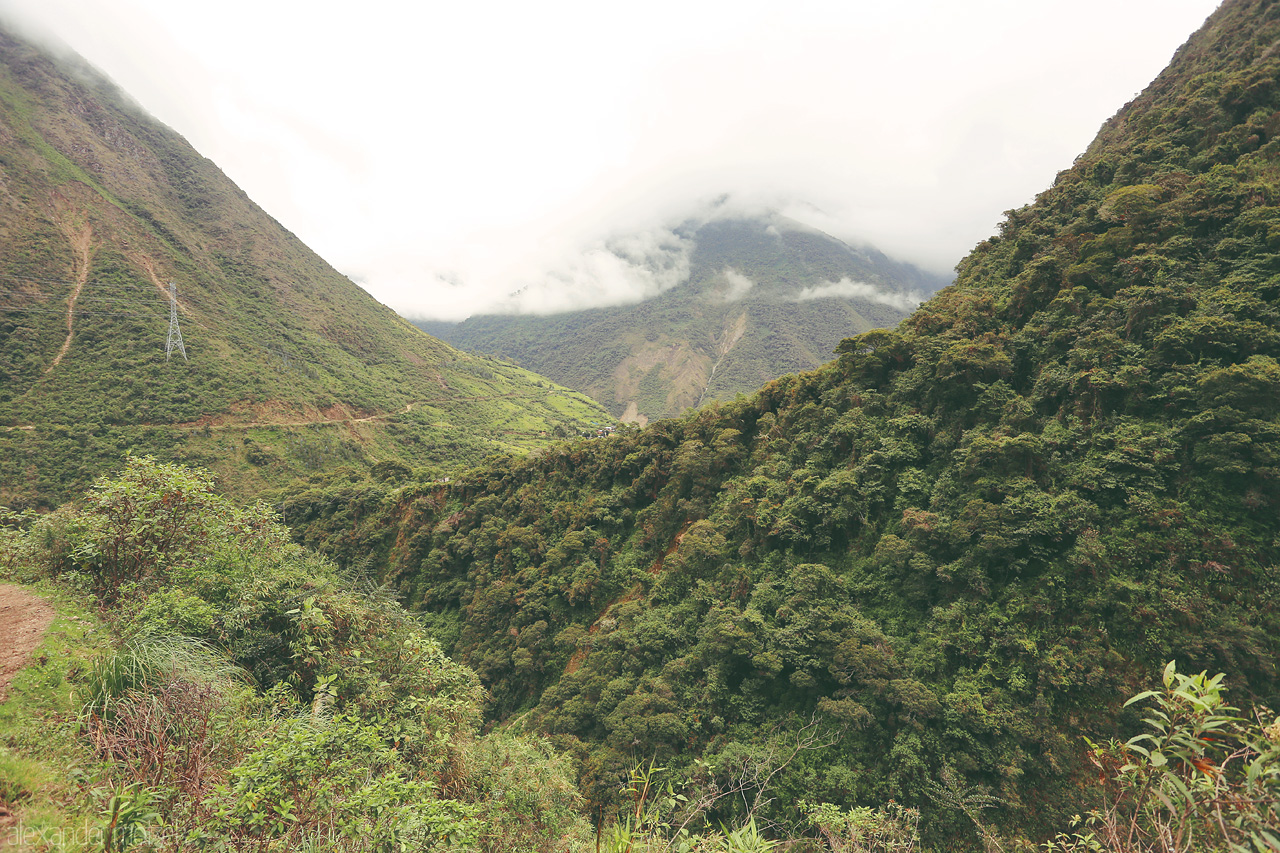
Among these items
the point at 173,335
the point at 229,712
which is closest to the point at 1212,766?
the point at 229,712

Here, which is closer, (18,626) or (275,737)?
(275,737)

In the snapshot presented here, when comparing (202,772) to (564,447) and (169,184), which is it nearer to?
(564,447)

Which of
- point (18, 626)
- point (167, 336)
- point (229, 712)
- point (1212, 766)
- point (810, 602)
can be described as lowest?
point (810, 602)

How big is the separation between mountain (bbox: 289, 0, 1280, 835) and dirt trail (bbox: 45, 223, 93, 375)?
3181 inches

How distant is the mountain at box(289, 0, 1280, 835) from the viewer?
627 inches

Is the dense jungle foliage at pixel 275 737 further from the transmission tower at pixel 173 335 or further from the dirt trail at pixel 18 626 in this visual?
the transmission tower at pixel 173 335

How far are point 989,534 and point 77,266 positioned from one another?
125 m

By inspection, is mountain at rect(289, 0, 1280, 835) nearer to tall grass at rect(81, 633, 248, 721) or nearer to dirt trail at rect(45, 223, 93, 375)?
tall grass at rect(81, 633, 248, 721)

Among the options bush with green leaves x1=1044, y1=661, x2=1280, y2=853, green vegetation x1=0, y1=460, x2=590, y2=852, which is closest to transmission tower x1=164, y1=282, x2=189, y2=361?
green vegetation x1=0, y1=460, x2=590, y2=852

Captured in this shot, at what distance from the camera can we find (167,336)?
7406cm

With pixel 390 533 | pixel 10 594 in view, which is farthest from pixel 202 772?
pixel 390 533

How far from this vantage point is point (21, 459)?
→ 54.7m

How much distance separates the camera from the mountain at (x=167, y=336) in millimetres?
63281

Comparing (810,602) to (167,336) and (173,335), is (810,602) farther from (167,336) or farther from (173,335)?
(173,335)
